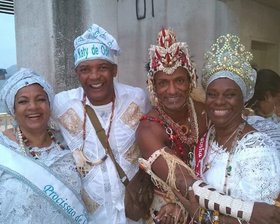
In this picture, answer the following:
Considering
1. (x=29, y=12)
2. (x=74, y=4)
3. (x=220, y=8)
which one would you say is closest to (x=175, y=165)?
(x=74, y=4)

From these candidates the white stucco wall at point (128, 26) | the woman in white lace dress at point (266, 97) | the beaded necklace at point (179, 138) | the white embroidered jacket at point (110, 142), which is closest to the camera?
the beaded necklace at point (179, 138)

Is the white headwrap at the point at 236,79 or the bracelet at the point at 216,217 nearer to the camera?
the bracelet at the point at 216,217

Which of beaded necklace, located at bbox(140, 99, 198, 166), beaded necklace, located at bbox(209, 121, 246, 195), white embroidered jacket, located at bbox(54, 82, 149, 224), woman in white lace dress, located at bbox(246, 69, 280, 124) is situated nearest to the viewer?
beaded necklace, located at bbox(209, 121, 246, 195)

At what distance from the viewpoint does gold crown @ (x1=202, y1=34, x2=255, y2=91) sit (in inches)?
79.0

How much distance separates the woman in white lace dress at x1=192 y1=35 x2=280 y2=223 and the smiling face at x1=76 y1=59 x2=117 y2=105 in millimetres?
771

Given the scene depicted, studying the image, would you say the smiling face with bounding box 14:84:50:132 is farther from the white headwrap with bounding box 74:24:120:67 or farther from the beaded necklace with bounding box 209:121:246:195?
the beaded necklace with bounding box 209:121:246:195

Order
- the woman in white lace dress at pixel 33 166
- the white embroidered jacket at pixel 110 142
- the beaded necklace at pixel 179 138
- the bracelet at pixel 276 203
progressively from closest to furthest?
1. the bracelet at pixel 276 203
2. the woman in white lace dress at pixel 33 166
3. the beaded necklace at pixel 179 138
4. the white embroidered jacket at pixel 110 142

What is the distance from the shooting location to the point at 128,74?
627cm

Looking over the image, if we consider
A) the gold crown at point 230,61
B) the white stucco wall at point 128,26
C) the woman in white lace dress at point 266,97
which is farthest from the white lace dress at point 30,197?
the white stucco wall at point 128,26

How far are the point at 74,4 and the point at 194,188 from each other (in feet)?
9.02

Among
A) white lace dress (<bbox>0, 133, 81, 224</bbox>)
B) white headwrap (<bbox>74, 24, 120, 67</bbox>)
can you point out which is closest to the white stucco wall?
white headwrap (<bbox>74, 24, 120, 67</bbox>)

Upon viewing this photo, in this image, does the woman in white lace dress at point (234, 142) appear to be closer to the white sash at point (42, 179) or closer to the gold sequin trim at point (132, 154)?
the gold sequin trim at point (132, 154)

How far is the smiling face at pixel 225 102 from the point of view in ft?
6.53

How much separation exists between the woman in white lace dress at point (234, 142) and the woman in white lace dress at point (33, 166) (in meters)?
0.83
